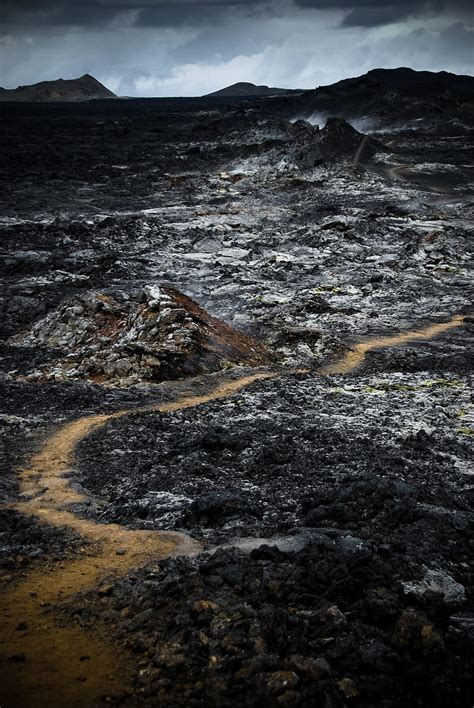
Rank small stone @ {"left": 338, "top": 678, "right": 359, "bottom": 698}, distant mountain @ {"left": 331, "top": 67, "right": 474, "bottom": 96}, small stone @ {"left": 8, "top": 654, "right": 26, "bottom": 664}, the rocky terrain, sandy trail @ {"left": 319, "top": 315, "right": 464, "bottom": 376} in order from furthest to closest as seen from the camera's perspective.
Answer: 1. distant mountain @ {"left": 331, "top": 67, "right": 474, "bottom": 96}
2. sandy trail @ {"left": 319, "top": 315, "right": 464, "bottom": 376}
3. small stone @ {"left": 8, "top": 654, "right": 26, "bottom": 664}
4. the rocky terrain
5. small stone @ {"left": 338, "top": 678, "right": 359, "bottom": 698}

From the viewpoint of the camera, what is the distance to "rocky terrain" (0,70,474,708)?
4.98 m

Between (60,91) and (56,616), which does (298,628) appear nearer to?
(56,616)

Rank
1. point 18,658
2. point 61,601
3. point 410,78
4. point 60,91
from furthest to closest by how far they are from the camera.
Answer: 1. point 60,91
2. point 410,78
3. point 61,601
4. point 18,658

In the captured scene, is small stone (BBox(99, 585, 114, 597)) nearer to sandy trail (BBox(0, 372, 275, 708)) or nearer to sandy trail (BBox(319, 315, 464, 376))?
sandy trail (BBox(0, 372, 275, 708))

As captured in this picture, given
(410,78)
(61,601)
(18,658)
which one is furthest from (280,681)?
(410,78)

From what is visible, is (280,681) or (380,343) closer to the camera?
(280,681)

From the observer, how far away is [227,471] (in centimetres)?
1019

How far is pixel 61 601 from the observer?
6238 millimetres

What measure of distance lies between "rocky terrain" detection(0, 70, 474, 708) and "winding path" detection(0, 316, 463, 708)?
5cm

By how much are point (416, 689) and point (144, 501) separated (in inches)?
204

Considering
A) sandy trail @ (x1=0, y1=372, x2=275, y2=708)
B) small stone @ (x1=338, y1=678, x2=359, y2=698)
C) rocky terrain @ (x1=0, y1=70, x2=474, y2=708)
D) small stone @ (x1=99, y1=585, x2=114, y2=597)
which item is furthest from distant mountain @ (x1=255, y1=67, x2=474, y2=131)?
small stone @ (x1=338, y1=678, x2=359, y2=698)

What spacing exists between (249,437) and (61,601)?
569 centimetres

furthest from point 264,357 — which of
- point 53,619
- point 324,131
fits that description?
point 324,131

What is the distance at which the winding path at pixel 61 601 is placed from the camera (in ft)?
15.5
